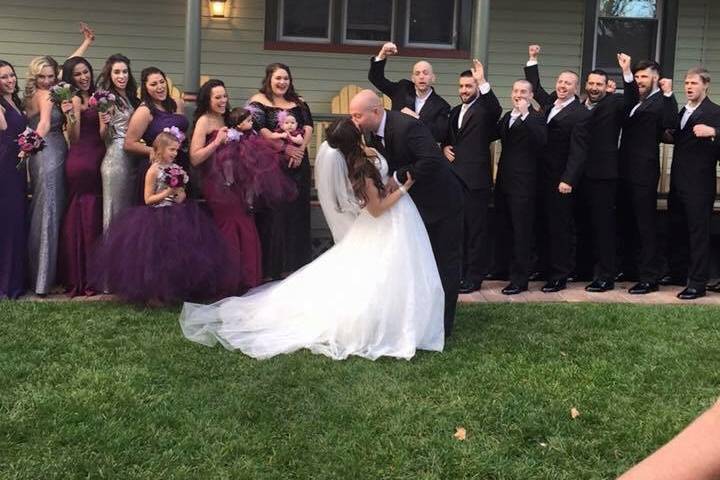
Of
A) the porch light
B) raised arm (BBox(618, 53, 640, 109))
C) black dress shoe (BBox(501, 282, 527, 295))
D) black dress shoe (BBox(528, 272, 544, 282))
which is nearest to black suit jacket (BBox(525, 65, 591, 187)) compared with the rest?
raised arm (BBox(618, 53, 640, 109))

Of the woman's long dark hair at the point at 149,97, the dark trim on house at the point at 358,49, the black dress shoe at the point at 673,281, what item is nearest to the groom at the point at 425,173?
the woman's long dark hair at the point at 149,97

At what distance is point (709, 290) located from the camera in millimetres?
7656

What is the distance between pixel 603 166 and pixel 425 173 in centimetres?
266

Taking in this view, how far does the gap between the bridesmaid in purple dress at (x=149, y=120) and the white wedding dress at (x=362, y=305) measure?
1.78 m

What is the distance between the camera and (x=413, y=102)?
7.35m

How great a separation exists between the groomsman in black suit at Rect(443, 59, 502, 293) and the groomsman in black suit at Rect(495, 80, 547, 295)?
0.16 meters

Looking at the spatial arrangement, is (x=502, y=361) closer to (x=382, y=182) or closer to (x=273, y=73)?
(x=382, y=182)

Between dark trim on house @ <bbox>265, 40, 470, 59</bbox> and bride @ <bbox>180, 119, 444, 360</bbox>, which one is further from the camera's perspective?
dark trim on house @ <bbox>265, 40, 470, 59</bbox>

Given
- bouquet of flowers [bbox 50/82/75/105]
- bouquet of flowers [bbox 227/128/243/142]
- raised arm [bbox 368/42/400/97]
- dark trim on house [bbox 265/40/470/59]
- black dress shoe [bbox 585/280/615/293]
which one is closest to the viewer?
bouquet of flowers [bbox 50/82/75/105]

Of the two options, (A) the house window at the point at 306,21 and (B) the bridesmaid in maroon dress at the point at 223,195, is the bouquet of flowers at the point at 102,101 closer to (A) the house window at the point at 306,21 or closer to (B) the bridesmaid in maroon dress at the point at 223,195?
(B) the bridesmaid in maroon dress at the point at 223,195

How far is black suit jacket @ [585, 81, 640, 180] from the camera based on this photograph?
23.2 feet

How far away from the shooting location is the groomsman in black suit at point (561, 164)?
7.00m

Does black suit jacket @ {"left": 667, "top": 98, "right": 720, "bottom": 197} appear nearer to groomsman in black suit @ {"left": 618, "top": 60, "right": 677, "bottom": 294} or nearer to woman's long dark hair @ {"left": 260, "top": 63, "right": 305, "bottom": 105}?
groomsman in black suit @ {"left": 618, "top": 60, "right": 677, "bottom": 294}

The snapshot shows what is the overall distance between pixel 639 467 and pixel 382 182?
4103 mm
